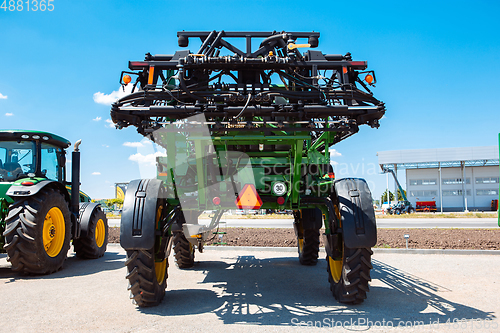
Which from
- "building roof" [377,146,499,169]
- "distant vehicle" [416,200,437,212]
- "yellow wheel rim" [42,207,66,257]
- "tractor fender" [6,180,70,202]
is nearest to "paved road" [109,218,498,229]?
"yellow wheel rim" [42,207,66,257]

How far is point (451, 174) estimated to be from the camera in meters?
46.1

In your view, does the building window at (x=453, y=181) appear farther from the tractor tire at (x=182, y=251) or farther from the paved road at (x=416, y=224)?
the tractor tire at (x=182, y=251)

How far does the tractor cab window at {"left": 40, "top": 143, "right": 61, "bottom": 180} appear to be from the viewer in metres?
7.54

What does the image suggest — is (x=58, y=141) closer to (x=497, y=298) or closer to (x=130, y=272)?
(x=130, y=272)

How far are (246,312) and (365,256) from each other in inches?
61.6

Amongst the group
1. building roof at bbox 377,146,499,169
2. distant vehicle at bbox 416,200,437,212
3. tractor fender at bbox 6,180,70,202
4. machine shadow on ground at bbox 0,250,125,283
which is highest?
building roof at bbox 377,146,499,169

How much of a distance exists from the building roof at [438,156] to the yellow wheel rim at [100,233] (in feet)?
131

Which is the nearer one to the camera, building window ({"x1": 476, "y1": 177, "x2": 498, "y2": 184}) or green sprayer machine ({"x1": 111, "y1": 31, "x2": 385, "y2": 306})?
green sprayer machine ({"x1": 111, "y1": 31, "x2": 385, "y2": 306})

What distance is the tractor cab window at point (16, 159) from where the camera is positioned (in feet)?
23.3

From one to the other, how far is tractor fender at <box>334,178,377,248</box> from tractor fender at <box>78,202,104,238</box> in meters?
6.20

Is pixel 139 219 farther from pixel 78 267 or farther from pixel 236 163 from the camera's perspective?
pixel 78 267

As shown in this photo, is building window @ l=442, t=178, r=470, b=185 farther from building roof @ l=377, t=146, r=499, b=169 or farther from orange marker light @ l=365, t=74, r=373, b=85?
orange marker light @ l=365, t=74, r=373, b=85

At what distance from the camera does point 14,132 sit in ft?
22.8
